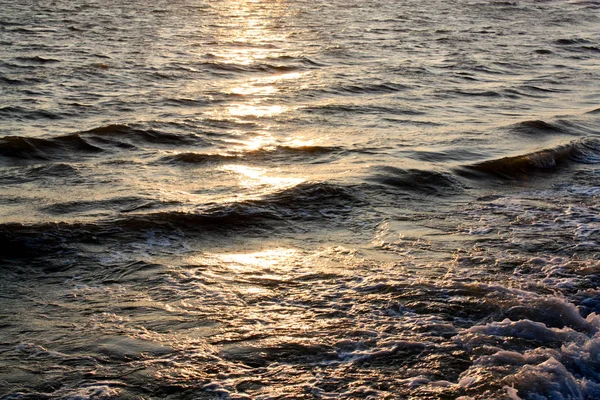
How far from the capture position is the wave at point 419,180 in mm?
7188

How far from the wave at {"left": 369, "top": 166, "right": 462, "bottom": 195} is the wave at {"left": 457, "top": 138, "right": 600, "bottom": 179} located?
33 cm

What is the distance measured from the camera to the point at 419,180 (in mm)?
7375

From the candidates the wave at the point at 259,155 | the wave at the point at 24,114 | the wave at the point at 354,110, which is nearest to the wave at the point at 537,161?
the wave at the point at 259,155

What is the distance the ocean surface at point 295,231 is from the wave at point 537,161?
38mm

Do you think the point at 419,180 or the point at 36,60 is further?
the point at 36,60

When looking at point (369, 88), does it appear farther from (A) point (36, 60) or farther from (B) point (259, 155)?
(A) point (36, 60)

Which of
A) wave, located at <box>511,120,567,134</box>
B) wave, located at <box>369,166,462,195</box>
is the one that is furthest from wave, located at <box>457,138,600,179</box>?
wave, located at <box>511,120,567,134</box>

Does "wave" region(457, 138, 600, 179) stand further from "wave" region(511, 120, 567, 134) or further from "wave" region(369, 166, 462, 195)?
"wave" region(511, 120, 567, 134)

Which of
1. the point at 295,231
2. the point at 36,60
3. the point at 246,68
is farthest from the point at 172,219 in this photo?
the point at 36,60

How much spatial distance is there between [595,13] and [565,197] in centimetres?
2039

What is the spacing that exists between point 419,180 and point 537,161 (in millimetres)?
1566

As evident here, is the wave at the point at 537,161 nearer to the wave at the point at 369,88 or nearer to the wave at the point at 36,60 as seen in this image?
the wave at the point at 369,88

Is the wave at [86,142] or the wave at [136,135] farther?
the wave at [136,135]

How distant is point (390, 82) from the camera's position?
41.3 feet
